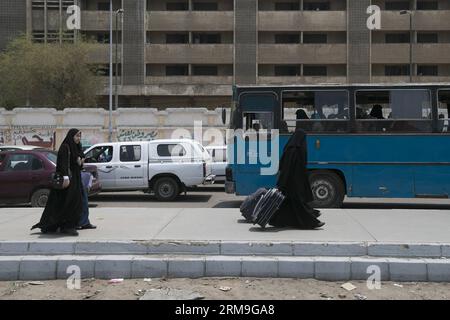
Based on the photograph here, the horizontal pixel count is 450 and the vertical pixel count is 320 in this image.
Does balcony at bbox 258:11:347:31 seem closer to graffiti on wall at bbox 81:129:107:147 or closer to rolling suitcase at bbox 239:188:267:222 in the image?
graffiti on wall at bbox 81:129:107:147

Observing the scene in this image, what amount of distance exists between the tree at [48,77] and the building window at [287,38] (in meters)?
19.4

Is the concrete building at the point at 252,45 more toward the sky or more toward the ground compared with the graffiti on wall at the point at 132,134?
more toward the sky

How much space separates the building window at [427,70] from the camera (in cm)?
5472

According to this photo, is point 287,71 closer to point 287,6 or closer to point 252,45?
point 252,45

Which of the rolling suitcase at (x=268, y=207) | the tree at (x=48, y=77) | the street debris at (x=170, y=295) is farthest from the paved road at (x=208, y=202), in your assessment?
the tree at (x=48, y=77)

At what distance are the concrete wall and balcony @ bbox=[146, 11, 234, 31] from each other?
2189 centimetres

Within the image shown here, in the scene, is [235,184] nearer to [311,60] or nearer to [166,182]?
[166,182]

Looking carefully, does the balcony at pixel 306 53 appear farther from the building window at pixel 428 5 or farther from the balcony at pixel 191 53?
the building window at pixel 428 5

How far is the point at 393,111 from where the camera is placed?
13.5 m

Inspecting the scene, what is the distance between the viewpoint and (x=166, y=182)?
16391mm

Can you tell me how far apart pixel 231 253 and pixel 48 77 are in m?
39.3

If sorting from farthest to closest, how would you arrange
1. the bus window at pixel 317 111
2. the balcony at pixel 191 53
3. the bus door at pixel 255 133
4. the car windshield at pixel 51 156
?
1. the balcony at pixel 191 53
2. the car windshield at pixel 51 156
3. the bus door at pixel 255 133
4. the bus window at pixel 317 111
